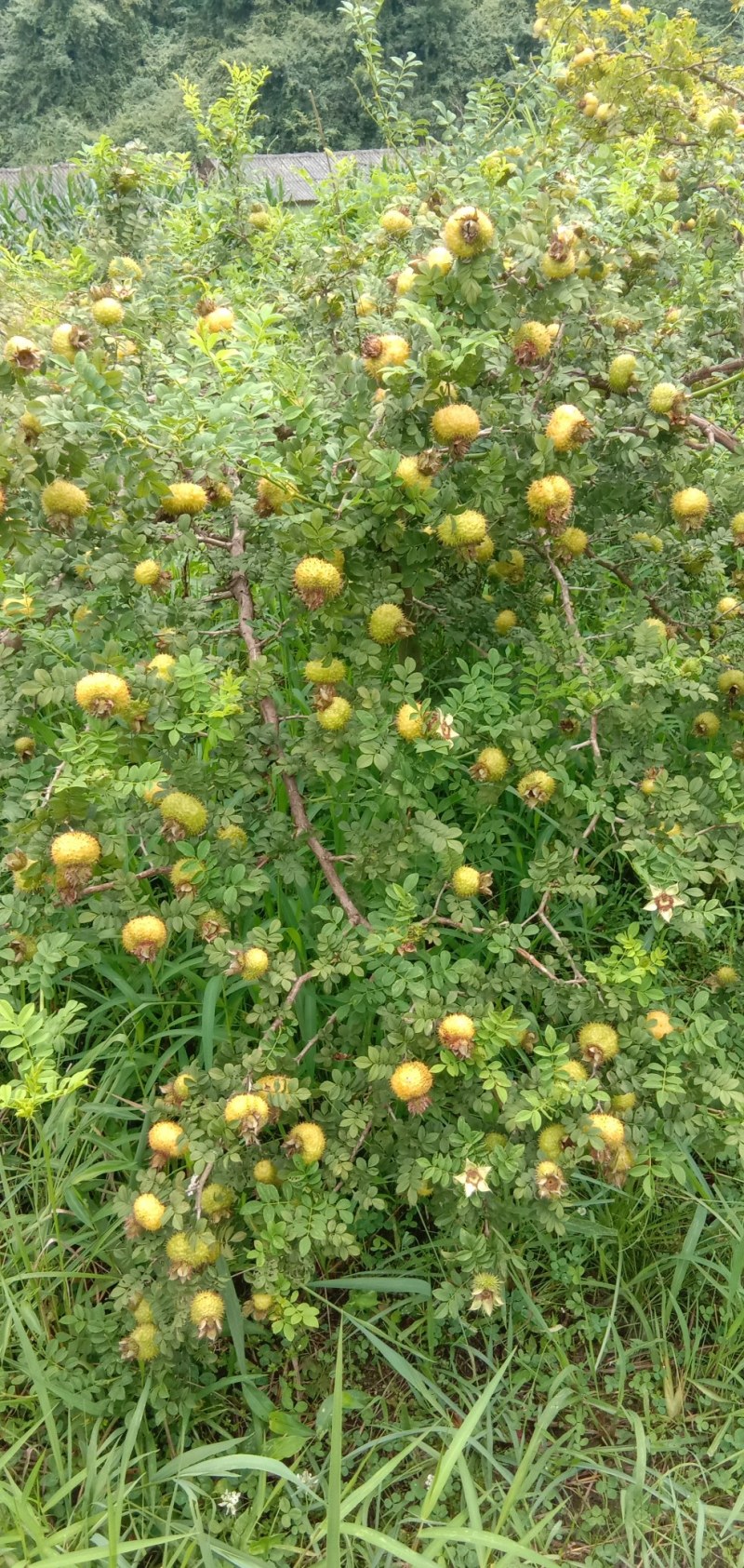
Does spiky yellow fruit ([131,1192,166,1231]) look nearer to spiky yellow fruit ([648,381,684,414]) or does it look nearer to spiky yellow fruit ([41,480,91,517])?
spiky yellow fruit ([41,480,91,517])

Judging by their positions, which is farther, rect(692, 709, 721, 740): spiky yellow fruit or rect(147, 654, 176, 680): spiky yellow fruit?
rect(692, 709, 721, 740): spiky yellow fruit

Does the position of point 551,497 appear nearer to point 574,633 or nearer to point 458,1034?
point 574,633

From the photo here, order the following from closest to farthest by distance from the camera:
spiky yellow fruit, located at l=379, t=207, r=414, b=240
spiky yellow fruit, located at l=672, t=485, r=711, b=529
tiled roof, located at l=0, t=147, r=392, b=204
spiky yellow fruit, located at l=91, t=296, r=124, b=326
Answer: spiky yellow fruit, located at l=672, t=485, r=711, b=529, spiky yellow fruit, located at l=91, t=296, r=124, b=326, spiky yellow fruit, located at l=379, t=207, r=414, b=240, tiled roof, located at l=0, t=147, r=392, b=204

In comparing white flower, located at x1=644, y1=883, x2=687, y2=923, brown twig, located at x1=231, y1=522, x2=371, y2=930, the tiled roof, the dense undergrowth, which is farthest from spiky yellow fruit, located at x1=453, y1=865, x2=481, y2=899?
the tiled roof

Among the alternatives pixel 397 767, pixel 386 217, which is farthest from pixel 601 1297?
pixel 386 217

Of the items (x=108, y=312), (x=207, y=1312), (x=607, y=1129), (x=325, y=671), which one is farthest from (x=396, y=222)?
(x=207, y=1312)

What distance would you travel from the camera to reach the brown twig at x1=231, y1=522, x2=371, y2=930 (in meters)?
1.56

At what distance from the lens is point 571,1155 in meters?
1.42

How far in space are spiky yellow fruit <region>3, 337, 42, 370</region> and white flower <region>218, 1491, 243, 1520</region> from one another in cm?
176

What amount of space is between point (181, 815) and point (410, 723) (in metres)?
0.38

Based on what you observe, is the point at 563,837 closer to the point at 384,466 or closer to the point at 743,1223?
the point at 743,1223

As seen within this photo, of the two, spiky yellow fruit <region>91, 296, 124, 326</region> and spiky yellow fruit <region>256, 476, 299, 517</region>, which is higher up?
spiky yellow fruit <region>91, 296, 124, 326</region>

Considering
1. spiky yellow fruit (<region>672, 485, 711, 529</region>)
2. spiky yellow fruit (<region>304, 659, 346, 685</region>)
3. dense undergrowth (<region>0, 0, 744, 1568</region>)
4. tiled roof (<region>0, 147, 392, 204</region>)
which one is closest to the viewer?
dense undergrowth (<region>0, 0, 744, 1568</region>)

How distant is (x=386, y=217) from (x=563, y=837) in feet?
4.40
